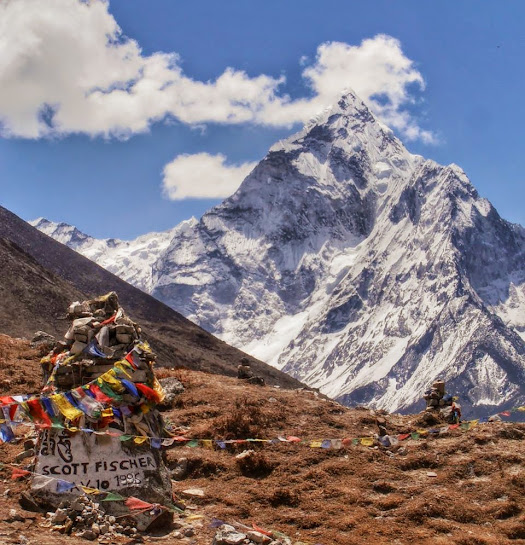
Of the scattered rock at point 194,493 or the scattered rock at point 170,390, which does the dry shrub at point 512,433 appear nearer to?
the scattered rock at point 194,493

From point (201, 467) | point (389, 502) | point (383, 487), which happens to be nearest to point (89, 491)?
point (201, 467)

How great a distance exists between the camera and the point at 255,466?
2005cm

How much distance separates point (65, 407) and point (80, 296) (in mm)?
102494

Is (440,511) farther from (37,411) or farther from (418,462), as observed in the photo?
(37,411)

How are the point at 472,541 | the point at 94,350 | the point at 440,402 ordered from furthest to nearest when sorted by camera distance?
1. the point at 440,402
2. the point at 94,350
3. the point at 472,541

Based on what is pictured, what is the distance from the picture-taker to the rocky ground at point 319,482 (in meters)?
15.4

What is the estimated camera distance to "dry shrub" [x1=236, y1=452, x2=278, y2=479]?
20.0 metres

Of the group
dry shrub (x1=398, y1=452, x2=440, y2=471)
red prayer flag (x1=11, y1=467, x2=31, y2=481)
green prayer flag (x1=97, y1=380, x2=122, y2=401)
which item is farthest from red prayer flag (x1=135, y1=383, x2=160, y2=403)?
dry shrub (x1=398, y1=452, x2=440, y2=471)

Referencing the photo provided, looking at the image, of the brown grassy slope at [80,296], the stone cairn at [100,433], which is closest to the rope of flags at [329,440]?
the stone cairn at [100,433]

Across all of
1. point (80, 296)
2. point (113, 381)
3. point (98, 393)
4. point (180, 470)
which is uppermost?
point (80, 296)

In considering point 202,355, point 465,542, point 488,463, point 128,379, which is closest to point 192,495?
point 128,379

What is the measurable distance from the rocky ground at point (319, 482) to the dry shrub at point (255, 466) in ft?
0.10

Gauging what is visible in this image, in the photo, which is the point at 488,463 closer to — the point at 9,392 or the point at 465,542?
the point at 465,542

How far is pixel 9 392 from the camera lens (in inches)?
993
